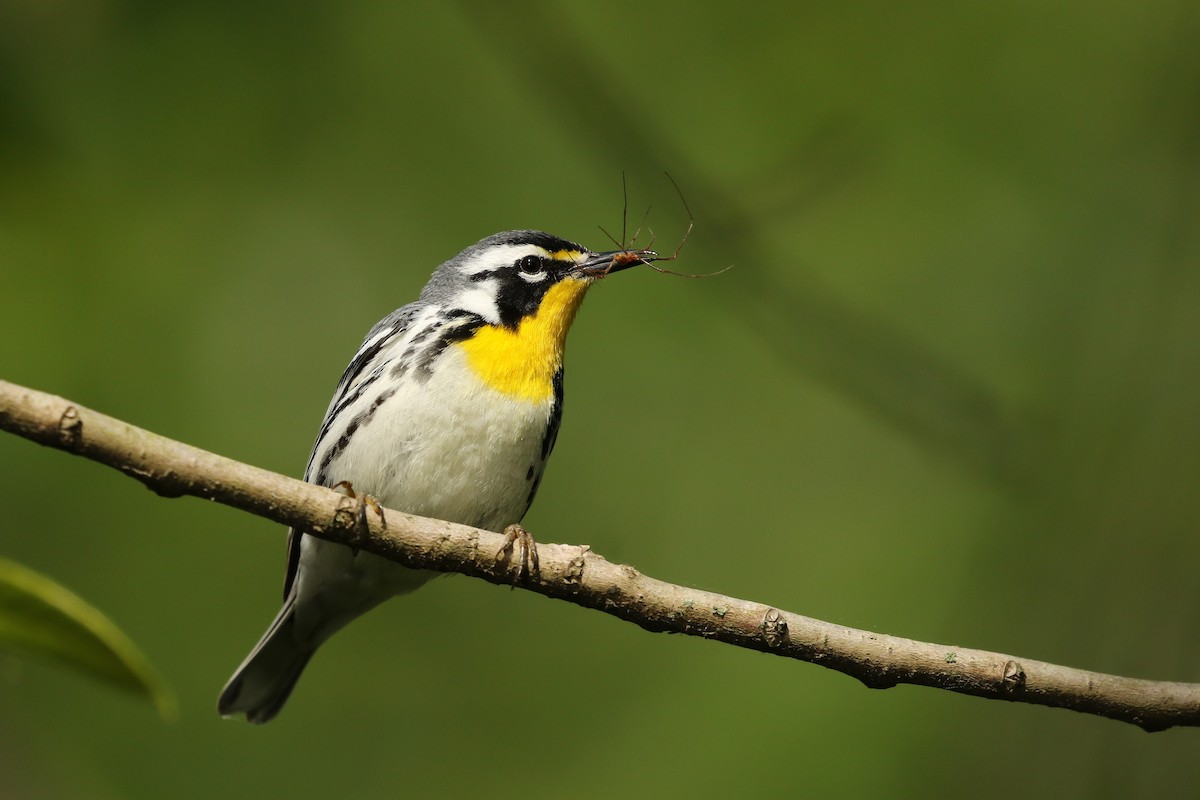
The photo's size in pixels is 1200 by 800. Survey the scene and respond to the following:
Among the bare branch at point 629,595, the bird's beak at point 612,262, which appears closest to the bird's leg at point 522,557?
the bare branch at point 629,595

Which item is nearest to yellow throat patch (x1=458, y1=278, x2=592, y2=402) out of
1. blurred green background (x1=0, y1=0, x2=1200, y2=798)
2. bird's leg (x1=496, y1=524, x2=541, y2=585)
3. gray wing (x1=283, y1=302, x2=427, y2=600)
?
gray wing (x1=283, y1=302, x2=427, y2=600)

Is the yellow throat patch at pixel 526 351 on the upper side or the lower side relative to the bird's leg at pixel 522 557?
upper

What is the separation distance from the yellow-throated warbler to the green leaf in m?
2.47

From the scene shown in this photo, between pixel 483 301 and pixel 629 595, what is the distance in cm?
205

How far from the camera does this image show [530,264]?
487 cm

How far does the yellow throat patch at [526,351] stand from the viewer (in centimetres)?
434

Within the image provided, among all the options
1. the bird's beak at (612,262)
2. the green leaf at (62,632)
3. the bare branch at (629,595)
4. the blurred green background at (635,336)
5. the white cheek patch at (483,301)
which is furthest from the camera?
the blurred green background at (635,336)

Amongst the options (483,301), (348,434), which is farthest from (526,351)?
(348,434)

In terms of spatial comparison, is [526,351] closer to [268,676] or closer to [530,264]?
[530,264]

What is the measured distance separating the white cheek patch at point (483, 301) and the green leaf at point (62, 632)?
2844 millimetres

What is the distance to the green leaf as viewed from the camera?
5.52ft

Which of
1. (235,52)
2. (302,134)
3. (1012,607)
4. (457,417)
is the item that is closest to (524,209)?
(302,134)

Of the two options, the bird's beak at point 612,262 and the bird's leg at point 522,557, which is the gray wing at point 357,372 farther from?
the bird's leg at point 522,557

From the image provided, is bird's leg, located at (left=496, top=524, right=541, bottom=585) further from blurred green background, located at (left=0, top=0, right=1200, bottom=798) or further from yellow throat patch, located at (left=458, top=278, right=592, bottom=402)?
blurred green background, located at (left=0, top=0, right=1200, bottom=798)
